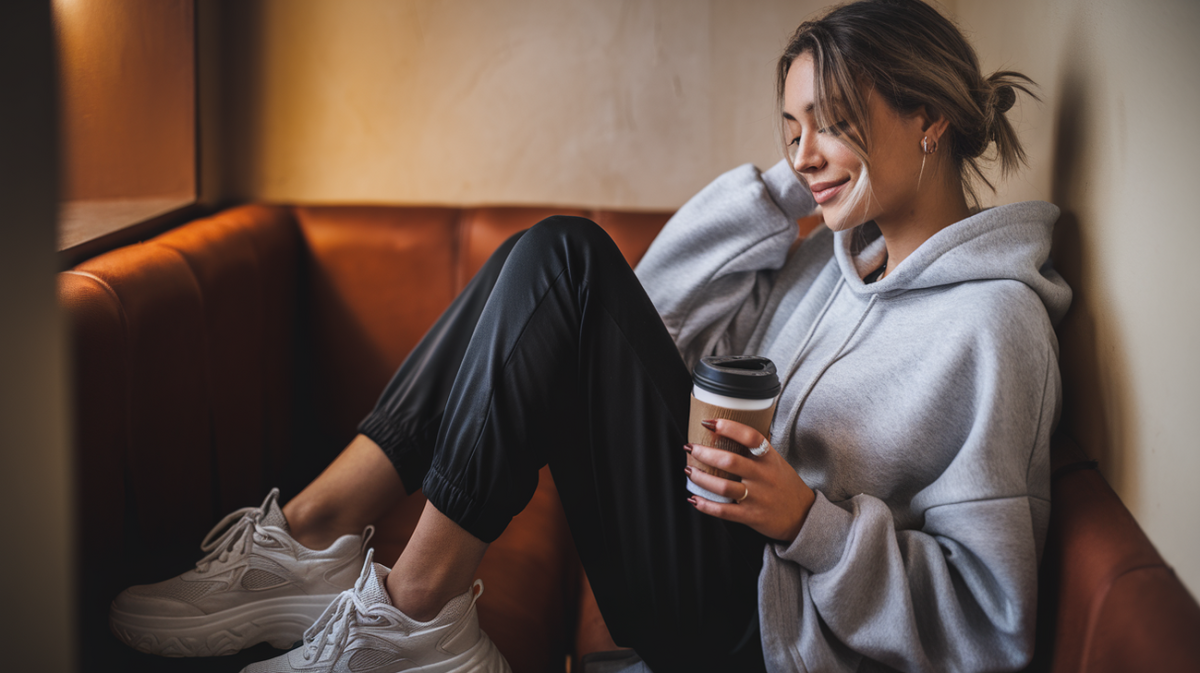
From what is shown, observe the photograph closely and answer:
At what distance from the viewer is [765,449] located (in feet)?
2.42

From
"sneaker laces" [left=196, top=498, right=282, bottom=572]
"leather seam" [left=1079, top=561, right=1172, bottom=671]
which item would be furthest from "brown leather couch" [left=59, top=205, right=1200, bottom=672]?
"sneaker laces" [left=196, top=498, right=282, bottom=572]

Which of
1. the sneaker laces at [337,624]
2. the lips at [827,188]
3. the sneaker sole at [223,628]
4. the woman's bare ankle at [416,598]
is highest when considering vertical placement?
the lips at [827,188]

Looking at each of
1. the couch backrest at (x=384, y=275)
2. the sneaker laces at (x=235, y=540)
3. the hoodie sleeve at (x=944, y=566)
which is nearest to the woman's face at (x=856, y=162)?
the hoodie sleeve at (x=944, y=566)

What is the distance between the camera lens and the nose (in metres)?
0.93

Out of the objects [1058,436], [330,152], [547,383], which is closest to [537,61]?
[330,152]

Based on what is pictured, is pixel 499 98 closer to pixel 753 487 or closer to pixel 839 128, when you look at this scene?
pixel 839 128

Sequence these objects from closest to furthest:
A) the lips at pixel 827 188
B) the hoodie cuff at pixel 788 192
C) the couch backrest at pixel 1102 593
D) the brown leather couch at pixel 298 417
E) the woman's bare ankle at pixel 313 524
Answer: the couch backrest at pixel 1102 593
the brown leather couch at pixel 298 417
the lips at pixel 827 188
the woman's bare ankle at pixel 313 524
the hoodie cuff at pixel 788 192

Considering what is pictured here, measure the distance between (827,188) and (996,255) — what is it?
0.72 feet

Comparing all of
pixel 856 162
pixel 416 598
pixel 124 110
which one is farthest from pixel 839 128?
pixel 124 110

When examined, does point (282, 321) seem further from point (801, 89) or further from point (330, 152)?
point (801, 89)

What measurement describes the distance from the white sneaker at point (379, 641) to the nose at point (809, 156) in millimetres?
699

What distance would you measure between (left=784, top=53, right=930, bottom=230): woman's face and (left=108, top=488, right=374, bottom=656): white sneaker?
2.71 feet

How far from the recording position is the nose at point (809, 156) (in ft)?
3.04

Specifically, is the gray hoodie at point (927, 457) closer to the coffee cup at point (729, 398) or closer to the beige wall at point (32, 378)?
the coffee cup at point (729, 398)
